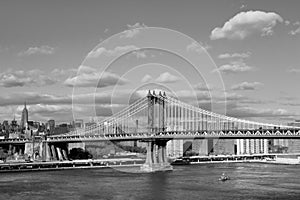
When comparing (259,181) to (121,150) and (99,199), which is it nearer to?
(99,199)

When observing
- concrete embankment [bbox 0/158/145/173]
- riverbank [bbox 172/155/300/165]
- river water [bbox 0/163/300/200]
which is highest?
riverbank [bbox 172/155/300/165]

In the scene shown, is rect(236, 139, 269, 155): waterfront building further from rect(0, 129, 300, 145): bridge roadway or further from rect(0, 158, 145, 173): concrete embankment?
rect(0, 129, 300, 145): bridge roadway

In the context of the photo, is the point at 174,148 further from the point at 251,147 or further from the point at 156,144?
the point at 156,144

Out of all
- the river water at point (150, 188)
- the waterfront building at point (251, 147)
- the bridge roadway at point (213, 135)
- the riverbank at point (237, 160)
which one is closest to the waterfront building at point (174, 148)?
the waterfront building at point (251, 147)

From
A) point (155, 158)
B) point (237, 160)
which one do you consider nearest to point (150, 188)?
point (155, 158)

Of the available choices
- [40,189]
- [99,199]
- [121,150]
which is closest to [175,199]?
[99,199]

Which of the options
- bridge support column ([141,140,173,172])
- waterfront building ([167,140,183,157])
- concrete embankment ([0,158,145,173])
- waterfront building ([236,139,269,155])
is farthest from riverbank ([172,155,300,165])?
waterfront building ([167,140,183,157])

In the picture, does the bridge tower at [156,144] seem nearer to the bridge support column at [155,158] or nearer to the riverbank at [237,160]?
the bridge support column at [155,158]
